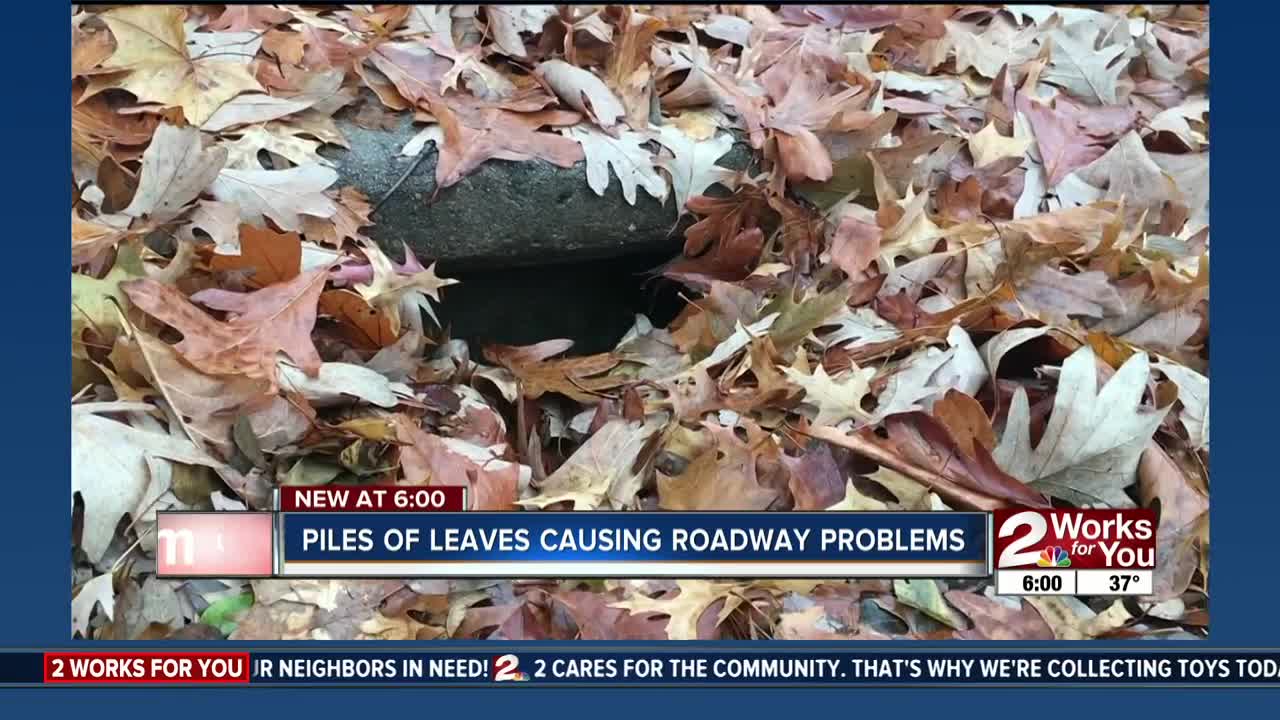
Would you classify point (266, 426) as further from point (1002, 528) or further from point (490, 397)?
point (1002, 528)

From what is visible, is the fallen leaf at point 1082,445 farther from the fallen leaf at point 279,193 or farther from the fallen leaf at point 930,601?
the fallen leaf at point 279,193

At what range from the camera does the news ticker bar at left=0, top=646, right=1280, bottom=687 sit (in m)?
1.56

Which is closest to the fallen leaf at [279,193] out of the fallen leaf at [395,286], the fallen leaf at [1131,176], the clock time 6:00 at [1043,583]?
the fallen leaf at [395,286]

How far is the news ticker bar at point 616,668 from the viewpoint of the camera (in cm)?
156

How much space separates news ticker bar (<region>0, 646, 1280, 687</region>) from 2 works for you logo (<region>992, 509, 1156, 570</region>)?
5.3 inches

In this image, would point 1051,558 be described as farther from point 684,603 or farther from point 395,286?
point 395,286

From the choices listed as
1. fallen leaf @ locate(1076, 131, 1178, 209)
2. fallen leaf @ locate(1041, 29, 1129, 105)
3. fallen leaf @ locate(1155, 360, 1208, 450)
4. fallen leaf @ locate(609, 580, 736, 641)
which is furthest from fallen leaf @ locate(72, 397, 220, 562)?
fallen leaf @ locate(1041, 29, 1129, 105)

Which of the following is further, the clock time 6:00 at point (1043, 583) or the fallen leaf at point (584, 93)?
the fallen leaf at point (584, 93)

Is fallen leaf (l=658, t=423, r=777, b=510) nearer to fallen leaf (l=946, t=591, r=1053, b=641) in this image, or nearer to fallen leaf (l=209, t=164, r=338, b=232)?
fallen leaf (l=946, t=591, r=1053, b=641)

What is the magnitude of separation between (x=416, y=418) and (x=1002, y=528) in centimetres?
84

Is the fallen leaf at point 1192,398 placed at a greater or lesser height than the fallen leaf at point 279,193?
lesser

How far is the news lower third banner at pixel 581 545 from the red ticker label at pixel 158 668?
12 centimetres

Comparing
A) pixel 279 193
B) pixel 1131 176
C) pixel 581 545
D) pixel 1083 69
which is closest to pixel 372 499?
pixel 581 545

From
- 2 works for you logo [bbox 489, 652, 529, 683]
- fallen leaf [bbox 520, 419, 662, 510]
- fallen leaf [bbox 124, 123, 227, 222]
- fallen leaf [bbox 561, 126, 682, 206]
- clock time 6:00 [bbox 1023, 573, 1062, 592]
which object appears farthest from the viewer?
fallen leaf [bbox 561, 126, 682, 206]
